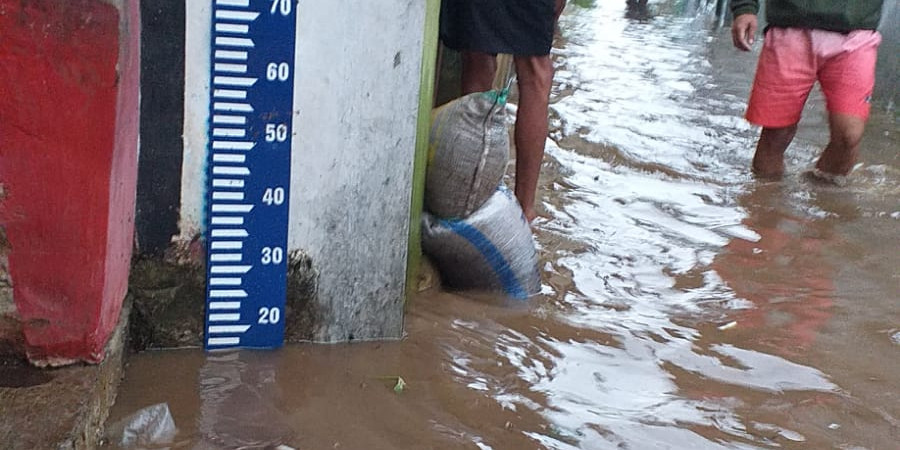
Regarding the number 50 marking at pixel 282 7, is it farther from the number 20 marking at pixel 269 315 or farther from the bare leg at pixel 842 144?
the bare leg at pixel 842 144

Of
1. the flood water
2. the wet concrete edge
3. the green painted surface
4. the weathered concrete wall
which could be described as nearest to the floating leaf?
the flood water

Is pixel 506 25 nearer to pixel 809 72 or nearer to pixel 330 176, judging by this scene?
pixel 330 176

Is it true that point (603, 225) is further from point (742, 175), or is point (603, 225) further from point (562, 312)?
point (742, 175)

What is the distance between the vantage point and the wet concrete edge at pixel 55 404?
5.19 ft

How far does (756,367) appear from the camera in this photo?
8.14ft

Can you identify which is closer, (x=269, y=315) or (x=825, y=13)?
(x=269, y=315)

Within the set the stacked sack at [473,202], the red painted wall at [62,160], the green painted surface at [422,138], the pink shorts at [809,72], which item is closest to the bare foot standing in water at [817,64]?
the pink shorts at [809,72]

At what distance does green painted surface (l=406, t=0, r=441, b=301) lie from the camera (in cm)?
241

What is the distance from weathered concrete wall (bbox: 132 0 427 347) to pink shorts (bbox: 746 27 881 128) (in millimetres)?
2750

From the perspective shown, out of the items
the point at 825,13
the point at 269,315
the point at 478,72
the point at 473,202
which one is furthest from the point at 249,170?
the point at 825,13

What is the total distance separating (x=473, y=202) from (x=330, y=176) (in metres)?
0.62

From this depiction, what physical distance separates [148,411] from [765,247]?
8.22 ft

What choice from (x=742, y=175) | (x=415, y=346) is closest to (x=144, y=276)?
(x=415, y=346)

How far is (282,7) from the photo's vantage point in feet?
6.88
